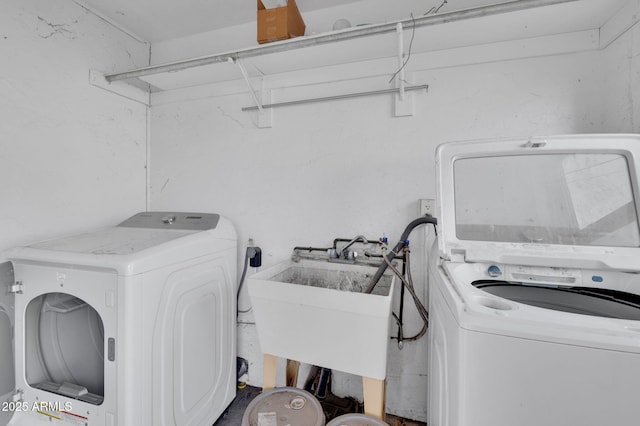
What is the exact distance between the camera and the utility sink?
3.36 ft

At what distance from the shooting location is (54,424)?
1.13 meters

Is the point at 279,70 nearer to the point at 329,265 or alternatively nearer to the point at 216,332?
the point at 329,265

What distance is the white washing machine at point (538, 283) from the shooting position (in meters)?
0.53

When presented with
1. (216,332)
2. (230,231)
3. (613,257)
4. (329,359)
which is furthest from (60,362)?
(613,257)

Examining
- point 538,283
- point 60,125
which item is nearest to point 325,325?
point 538,283

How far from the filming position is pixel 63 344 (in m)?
1.25

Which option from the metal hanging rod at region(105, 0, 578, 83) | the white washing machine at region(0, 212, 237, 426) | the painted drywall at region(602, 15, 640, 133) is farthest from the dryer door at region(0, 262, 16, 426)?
the painted drywall at region(602, 15, 640, 133)

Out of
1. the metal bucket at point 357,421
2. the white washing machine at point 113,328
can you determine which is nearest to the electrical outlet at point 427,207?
the metal bucket at point 357,421

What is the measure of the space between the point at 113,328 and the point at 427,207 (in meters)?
1.51

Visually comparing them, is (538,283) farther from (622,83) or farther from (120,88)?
(120,88)

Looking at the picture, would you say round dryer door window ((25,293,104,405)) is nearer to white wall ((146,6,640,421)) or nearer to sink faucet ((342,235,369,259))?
white wall ((146,6,640,421))

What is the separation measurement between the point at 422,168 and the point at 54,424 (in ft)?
6.87

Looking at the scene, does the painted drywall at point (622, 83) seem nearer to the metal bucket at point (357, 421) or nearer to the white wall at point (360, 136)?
the white wall at point (360, 136)

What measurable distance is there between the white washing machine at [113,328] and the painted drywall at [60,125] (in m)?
0.35
